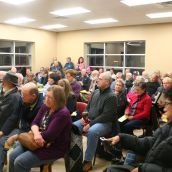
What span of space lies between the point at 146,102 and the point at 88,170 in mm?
1377

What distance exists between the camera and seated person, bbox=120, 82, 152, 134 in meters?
4.09

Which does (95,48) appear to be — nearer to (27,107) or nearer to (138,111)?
(138,111)

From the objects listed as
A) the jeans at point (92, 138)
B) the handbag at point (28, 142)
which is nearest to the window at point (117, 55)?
the jeans at point (92, 138)

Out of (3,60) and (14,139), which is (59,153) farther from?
(3,60)

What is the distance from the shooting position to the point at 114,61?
35.5 feet

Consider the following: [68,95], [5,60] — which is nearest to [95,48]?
[5,60]

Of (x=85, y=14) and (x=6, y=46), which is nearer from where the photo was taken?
(x=85, y=14)

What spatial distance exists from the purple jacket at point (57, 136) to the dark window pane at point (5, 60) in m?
8.16

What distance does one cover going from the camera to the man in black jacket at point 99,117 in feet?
11.1

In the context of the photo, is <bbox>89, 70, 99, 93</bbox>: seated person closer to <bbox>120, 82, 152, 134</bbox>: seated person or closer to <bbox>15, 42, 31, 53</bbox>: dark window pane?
<bbox>120, 82, 152, 134</bbox>: seated person

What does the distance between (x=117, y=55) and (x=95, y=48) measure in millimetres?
1123

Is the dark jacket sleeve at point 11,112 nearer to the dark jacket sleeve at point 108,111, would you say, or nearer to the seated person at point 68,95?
the seated person at point 68,95

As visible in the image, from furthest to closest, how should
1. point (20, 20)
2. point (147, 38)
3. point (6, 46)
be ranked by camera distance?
point (6, 46)
point (147, 38)
point (20, 20)

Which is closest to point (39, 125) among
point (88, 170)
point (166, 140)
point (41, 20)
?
point (88, 170)
